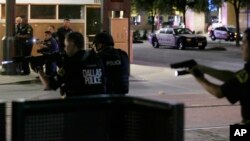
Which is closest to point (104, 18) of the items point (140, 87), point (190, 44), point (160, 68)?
point (140, 87)

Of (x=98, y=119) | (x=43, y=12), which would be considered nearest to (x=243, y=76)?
(x=98, y=119)

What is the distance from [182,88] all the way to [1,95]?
510 centimetres

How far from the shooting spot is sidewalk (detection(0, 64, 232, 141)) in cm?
951

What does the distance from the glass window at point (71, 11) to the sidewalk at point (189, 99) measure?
316 centimetres

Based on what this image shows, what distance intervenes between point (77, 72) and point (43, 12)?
18.4 m

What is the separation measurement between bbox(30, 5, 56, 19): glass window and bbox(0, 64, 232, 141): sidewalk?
398 cm

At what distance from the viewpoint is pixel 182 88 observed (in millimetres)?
16422

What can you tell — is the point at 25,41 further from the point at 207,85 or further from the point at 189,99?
the point at 207,85

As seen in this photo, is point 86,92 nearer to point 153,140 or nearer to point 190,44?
point 153,140

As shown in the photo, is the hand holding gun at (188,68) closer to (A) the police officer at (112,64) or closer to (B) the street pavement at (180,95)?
(A) the police officer at (112,64)

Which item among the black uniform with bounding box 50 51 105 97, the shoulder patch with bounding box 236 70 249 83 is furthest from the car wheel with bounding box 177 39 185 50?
the shoulder patch with bounding box 236 70 249 83

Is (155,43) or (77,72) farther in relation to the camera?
(155,43)

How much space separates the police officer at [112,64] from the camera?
6613 mm

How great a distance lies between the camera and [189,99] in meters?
14.1
